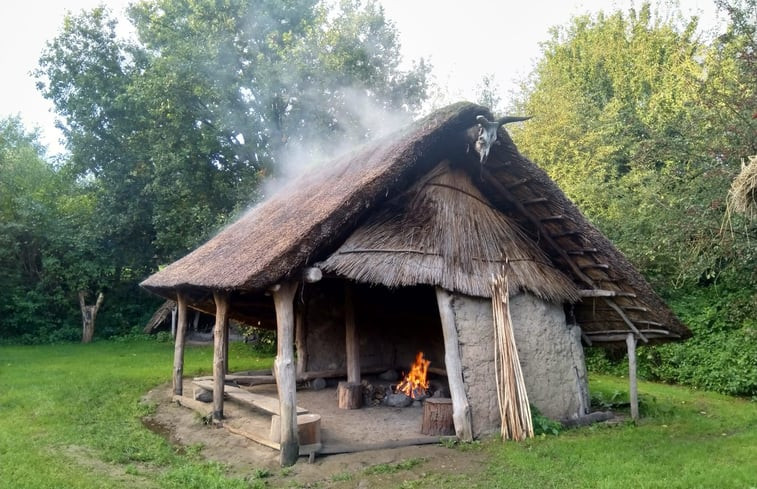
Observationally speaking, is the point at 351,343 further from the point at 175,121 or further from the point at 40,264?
the point at 40,264

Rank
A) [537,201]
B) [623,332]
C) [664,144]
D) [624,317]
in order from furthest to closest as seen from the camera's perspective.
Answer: [664,144] → [623,332] → [624,317] → [537,201]

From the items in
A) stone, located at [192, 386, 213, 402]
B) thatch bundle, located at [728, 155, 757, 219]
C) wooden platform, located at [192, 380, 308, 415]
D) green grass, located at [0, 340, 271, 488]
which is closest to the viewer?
thatch bundle, located at [728, 155, 757, 219]

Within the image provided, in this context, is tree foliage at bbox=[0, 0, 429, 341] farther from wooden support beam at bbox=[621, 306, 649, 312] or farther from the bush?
wooden support beam at bbox=[621, 306, 649, 312]

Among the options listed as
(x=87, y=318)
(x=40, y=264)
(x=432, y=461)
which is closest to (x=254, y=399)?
(x=432, y=461)

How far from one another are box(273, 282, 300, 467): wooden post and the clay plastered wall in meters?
1.98

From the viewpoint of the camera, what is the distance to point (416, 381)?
9.34 metres

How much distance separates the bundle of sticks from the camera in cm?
655

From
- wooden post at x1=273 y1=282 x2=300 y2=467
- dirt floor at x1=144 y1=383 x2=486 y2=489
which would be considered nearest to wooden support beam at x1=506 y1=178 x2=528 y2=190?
wooden post at x1=273 y1=282 x2=300 y2=467

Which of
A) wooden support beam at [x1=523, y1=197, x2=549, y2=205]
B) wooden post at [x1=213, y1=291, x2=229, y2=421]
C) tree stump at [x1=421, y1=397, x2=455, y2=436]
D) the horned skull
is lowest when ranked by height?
tree stump at [x1=421, y1=397, x2=455, y2=436]

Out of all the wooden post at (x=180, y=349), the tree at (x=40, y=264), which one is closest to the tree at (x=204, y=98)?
the tree at (x=40, y=264)

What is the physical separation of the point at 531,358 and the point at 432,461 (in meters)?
2.04

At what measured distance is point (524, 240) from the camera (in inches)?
307

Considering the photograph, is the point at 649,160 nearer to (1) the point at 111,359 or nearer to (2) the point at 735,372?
(2) the point at 735,372

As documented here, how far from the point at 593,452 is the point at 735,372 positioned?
5.86 m
